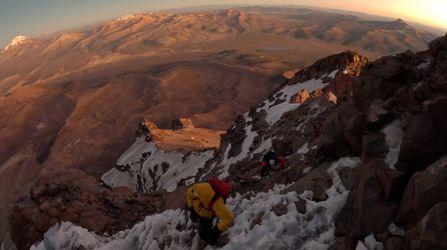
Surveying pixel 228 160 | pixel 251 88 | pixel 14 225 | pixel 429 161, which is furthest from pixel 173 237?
pixel 251 88

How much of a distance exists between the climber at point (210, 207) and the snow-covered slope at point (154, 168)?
3031cm

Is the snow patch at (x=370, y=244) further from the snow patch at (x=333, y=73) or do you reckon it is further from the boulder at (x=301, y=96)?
the snow patch at (x=333, y=73)

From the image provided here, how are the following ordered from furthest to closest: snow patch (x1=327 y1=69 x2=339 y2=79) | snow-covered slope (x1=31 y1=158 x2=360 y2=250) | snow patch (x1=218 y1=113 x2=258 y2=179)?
1. snow patch (x1=327 y1=69 x2=339 y2=79)
2. snow patch (x1=218 y1=113 x2=258 y2=179)
3. snow-covered slope (x1=31 y1=158 x2=360 y2=250)

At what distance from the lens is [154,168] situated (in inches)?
2057

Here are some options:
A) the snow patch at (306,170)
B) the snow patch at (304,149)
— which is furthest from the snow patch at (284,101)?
the snow patch at (306,170)

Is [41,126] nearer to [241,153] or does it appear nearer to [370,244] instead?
[241,153]

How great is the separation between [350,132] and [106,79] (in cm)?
14571

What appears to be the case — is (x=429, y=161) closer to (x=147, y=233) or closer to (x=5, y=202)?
(x=147, y=233)

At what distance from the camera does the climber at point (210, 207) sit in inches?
382

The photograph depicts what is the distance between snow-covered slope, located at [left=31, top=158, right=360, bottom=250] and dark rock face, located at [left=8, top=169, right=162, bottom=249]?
9.62 ft

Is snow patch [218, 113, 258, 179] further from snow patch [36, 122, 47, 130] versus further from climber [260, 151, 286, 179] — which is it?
snow patch [36, 122, 47, 130]

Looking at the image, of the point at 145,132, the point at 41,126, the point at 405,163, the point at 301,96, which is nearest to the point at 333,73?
the point at 301,96

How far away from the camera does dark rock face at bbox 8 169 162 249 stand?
1669cm

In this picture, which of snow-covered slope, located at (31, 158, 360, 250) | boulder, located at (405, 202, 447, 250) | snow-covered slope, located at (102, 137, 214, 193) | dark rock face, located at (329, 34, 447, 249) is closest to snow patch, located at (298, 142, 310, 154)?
snow-covered slope, located at (31, 158, 360, 250)
